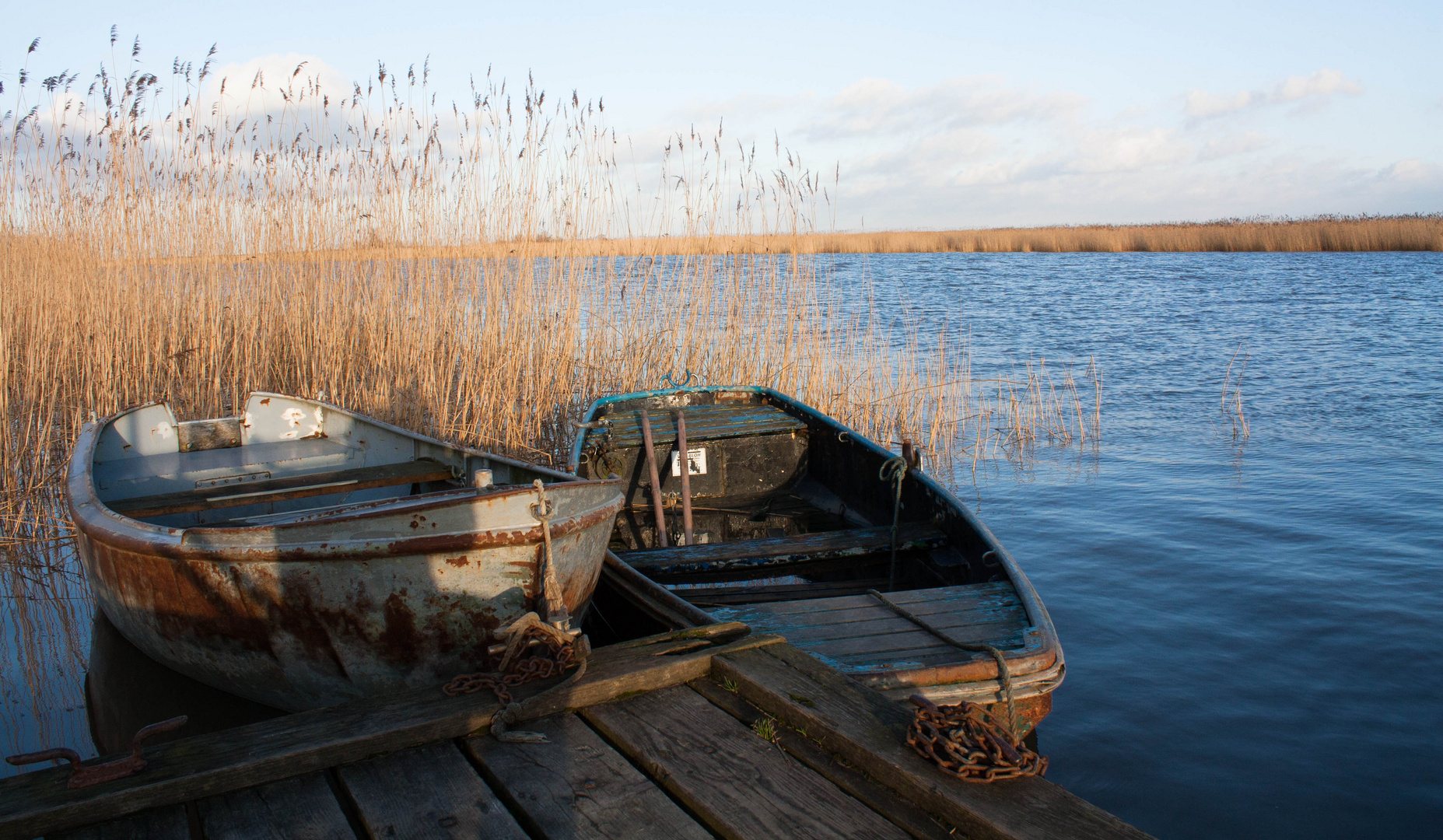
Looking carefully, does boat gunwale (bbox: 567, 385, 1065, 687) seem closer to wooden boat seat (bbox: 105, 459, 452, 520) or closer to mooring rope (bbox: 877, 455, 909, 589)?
mooring rope (bbox: 877, 455, 909, 589)

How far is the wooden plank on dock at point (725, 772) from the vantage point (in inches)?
67.6

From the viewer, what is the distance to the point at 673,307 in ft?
23.7

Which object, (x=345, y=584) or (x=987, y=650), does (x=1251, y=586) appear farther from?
(x=345, y=584)

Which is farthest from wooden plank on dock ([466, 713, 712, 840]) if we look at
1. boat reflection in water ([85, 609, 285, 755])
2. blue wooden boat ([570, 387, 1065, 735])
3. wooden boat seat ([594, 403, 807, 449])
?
wooden boat seat ([594, 403, 807, 449])

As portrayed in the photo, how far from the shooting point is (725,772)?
1.91 meters

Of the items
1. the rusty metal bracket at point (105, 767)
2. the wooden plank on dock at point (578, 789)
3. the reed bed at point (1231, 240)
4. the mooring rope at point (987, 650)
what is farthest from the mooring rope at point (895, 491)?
the reed bed at point (1231, 240)

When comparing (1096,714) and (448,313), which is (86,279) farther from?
(1096,714)

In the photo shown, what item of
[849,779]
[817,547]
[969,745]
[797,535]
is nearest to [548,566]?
[849,779]

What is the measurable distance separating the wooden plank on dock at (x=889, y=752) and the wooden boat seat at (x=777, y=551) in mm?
1192

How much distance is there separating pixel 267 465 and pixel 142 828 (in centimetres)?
311

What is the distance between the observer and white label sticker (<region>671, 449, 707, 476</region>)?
16.5 ft

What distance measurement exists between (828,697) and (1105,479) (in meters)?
5.49

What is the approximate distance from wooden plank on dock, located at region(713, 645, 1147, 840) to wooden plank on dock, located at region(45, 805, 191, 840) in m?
1.25

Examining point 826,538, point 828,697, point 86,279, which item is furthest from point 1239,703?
point 86,279
